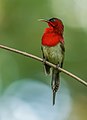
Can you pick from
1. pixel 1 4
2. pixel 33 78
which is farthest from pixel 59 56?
pixel 33 78

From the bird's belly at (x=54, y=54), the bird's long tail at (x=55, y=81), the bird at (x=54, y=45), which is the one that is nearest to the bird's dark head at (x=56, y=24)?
the bird at (x=54, y=45)

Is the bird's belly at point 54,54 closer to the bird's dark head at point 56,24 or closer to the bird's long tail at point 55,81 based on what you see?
the bird's long tail at point 55,81

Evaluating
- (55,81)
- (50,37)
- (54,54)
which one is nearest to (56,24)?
(50,37)

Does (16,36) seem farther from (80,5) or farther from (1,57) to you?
(80,5)

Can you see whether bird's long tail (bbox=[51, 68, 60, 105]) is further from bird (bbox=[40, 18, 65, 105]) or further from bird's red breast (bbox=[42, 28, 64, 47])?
bird's red breast (bbox=[42, 28, 64, 47])

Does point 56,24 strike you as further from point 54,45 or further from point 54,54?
point 54,54

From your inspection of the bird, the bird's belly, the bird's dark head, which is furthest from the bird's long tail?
the bird's dark head

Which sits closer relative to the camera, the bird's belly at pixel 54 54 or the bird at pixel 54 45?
the bird at pixel 54 45


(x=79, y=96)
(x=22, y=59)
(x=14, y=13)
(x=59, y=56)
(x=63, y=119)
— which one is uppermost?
(x=59, y=56)

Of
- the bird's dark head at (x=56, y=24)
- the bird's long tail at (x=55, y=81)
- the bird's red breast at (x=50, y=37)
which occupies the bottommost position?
the bird's long tail at (x=55, y=81)
